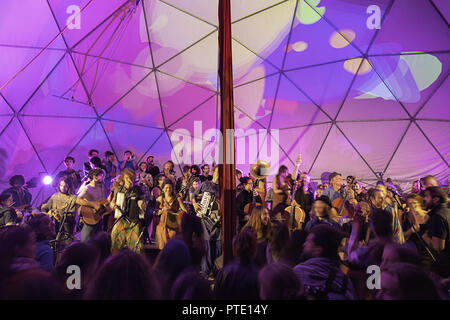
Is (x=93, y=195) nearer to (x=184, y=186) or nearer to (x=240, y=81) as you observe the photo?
(x=184, y=186)

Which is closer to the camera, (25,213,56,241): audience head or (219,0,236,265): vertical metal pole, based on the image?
(25,213,56,241): audience head

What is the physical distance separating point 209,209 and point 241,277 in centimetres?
343

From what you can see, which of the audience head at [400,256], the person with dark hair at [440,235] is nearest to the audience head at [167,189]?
the person with dark hair at [440,235]

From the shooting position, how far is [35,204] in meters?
10.9

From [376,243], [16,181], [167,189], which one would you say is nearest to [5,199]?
[16,181]

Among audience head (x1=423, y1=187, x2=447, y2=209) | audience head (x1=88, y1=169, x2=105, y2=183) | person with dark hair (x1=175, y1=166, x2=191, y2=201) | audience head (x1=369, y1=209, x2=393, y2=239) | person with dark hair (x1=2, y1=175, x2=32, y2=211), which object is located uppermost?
person with dark hair (x1=175, y1=166, x2=191, y2=201)

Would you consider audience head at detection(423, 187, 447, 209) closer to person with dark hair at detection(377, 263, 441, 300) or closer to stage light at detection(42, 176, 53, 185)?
person with dark hair at detection(377, 263, 441, 300)

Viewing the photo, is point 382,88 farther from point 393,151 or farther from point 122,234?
point 122,234

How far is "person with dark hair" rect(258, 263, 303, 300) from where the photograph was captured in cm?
202

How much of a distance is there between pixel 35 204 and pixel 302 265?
431 inches

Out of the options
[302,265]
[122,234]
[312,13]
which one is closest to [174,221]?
[122,234]

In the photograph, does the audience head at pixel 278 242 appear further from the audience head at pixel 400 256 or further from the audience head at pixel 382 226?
the audience head at pixel 400 256

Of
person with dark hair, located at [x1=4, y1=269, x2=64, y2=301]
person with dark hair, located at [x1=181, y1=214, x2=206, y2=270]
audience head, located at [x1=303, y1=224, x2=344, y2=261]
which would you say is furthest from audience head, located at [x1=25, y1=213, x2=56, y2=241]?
audience head, located at [x1=303, y1=224, x2=344, y2=261]

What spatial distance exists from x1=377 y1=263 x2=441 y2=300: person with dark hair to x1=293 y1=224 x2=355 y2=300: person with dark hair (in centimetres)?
34
